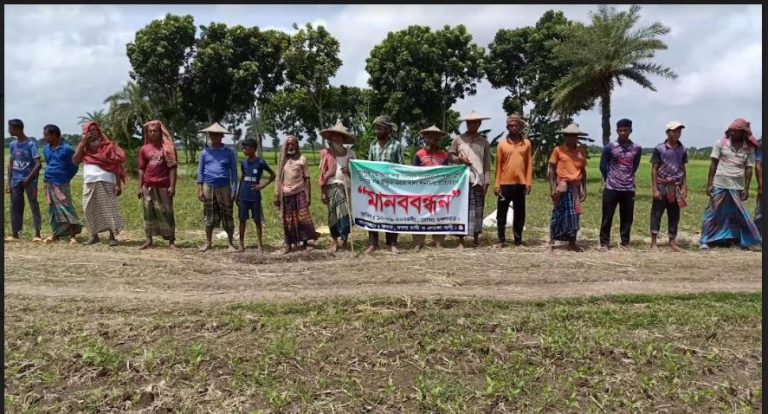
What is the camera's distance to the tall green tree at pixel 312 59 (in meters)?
25.2

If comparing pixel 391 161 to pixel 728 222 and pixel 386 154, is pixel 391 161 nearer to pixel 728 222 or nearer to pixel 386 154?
pixel 386 154

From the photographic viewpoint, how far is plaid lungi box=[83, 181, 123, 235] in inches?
316

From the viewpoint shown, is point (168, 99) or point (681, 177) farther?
point (168, 99)

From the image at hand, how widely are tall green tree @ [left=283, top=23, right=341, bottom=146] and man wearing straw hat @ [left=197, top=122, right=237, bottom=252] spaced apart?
18532 mm

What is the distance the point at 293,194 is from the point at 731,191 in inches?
232

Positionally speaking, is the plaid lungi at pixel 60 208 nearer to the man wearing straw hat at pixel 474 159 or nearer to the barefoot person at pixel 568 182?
the man wearing straw hat at pixel 474 159

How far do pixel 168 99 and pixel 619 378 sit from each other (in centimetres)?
2748

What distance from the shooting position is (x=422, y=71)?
27.0 metres

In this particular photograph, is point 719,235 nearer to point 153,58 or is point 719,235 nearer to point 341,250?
point 341,250

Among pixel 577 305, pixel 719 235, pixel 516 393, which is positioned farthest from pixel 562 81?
pixel 516 393

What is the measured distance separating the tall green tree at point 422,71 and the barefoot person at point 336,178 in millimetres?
19984

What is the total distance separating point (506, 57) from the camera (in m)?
28.5

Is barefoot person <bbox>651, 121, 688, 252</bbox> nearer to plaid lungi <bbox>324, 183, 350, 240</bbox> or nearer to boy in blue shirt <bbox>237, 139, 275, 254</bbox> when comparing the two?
plaid lungi <bbox>324, 183, 350, 240</bbox>

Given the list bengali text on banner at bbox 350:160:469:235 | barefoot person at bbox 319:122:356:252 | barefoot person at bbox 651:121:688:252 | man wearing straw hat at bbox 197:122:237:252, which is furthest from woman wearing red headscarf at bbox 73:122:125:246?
barefoot person at bbox 651:121:688:252
